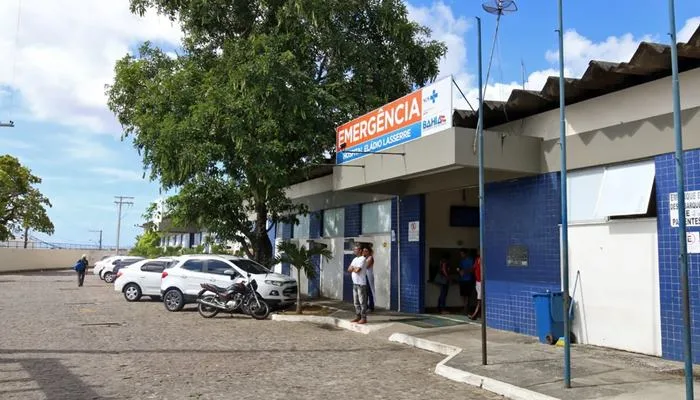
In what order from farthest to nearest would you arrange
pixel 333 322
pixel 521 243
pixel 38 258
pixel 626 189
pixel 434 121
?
pixel 38 258 < pixel 333 322 < pixel 521 243 < pixel 434 121 < pixel 626 189

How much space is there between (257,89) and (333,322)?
20.7 ft

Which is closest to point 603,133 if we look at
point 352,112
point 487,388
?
point 487,388

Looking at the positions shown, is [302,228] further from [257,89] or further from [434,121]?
[434,121]

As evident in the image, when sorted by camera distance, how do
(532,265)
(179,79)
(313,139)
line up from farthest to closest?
(179,79) < (313,139) < (532,265)


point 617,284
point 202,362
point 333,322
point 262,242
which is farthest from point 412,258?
point 202,362

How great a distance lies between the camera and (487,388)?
818 centimetres

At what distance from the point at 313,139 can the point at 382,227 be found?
3.48 metres

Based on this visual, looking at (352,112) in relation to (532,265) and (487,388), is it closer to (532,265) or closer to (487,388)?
(532,265)

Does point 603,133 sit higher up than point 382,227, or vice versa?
point 603,133

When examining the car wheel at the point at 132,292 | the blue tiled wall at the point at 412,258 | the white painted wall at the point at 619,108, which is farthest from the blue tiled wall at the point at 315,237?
the white painted wall at the point at 619,108

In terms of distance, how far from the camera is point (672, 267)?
9.70 metres

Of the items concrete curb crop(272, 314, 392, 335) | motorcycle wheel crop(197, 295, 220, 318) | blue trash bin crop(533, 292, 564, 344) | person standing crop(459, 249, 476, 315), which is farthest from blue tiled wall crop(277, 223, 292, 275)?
blue trash bin crop(533, 292, 564, 344)

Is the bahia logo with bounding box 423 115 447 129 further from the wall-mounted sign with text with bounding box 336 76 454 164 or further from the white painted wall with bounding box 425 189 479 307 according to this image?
the white painted wall with bounding box 425 189 479 307

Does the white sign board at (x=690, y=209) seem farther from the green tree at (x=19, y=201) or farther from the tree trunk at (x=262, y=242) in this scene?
the green tree at (x=19, y=201)
